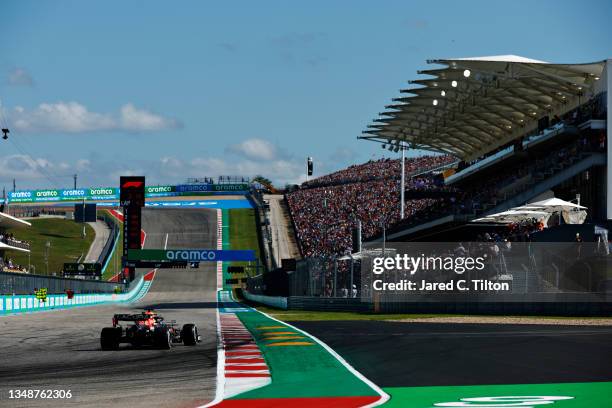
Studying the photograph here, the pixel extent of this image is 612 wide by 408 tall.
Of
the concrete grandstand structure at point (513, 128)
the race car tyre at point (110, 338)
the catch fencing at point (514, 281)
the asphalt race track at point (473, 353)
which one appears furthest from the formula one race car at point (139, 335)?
the concrete grandstand structure at point (513, 128)

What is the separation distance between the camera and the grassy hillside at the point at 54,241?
90.4 m

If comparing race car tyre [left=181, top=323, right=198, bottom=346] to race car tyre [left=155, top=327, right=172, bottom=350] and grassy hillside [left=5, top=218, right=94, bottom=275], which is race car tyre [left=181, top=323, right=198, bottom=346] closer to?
race car tyre [left=155, top=327, right=172, bottom=350]

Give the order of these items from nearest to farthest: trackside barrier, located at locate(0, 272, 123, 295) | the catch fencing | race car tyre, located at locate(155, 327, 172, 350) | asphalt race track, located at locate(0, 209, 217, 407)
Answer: asphalt race track, located at locate(0, 209, 217, 407), race car tyre, located at locate(155, 327, 172, 350), the catch fencing, trackside barrier, located at locate(0, 272, 123, 295)

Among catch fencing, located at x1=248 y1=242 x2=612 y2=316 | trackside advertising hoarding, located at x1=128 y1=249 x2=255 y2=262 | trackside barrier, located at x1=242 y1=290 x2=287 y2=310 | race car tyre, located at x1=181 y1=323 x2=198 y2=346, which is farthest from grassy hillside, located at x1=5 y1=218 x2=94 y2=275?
race car tyre, located at x1=181 y1=323 x2=198 y2=346

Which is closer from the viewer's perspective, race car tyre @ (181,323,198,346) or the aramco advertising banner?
race car tyre @ (181,323,198,346)

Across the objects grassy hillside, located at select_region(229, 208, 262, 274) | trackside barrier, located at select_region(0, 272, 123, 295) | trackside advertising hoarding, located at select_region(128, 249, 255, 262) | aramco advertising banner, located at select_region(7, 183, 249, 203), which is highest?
aramco advertising banner, located at select_region(7, 183, 249, 203)

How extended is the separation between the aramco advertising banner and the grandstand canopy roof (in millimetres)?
64198

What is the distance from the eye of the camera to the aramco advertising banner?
127188 mm

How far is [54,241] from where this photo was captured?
102 meters

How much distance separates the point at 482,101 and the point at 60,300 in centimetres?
2643

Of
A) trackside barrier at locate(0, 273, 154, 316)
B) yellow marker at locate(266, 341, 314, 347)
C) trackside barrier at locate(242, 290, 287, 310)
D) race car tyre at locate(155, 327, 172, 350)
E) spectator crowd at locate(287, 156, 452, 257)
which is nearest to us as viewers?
race car tyre at locate(155, 327, 172, 350)

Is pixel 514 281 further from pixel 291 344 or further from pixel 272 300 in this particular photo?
pixel 272 300

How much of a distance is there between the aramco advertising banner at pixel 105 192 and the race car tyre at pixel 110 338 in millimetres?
111585

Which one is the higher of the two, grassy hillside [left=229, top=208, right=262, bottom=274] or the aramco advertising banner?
the aramco advertising banner
